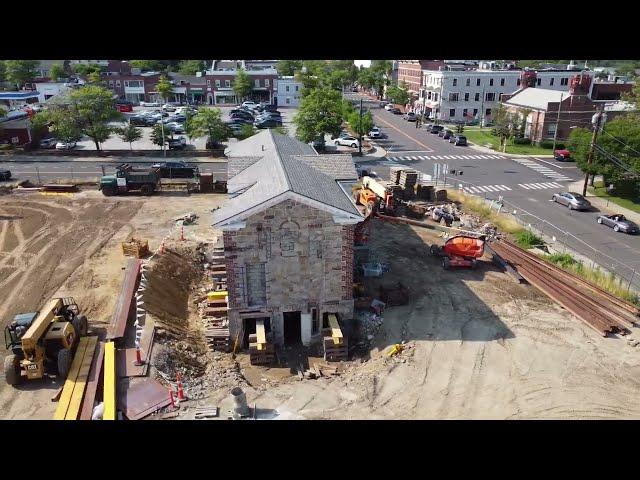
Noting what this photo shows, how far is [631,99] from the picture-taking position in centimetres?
5819

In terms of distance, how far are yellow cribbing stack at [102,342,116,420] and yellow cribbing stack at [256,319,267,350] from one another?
5976mm

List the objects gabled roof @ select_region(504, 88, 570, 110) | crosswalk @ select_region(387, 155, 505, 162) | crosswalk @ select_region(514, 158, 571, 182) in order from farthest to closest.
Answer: gabled roof @ select_region(504, 88, 570, 110)
crosswalk @ select_region(387, 155, 505, 162)
crosswalk @ select_region(514, 158, 571, 182)

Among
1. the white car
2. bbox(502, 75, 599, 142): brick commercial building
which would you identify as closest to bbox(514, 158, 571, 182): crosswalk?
bbox(502, 75, 599, 142): brick commercial building

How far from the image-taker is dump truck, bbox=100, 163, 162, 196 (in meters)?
43.1

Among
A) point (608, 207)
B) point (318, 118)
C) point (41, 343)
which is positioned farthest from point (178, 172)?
point (608, 207)

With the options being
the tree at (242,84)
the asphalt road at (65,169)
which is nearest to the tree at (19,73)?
the tree at (242,84)

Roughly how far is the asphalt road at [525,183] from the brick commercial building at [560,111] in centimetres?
754

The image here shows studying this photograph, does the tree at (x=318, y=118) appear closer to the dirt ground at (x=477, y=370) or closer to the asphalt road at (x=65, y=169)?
the asphalt road at (x=65, y=169)

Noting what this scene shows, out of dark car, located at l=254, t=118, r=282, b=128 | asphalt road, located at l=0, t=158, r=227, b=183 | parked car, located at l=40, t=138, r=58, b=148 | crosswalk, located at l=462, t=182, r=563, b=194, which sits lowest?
crosswalk, located at l=462, t=182, r=563, b=194

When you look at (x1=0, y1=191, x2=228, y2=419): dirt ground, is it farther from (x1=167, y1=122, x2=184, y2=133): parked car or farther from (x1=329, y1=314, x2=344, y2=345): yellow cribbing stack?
(x1=167, y1=122, x2=184, y2=133): parked car

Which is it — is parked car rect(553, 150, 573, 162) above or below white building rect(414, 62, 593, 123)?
below

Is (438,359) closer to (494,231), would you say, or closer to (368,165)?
(494,231)

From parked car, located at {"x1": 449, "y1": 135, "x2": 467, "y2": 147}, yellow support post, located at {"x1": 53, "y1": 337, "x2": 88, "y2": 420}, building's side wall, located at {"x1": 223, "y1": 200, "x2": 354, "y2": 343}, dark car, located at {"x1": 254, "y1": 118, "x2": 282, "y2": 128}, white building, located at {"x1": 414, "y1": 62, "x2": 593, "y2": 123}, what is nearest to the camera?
yellow support post, located at {"x1": 53, "y1": 337, "x2": 88, "y2": 420}

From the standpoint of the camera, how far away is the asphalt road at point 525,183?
3397 cm
